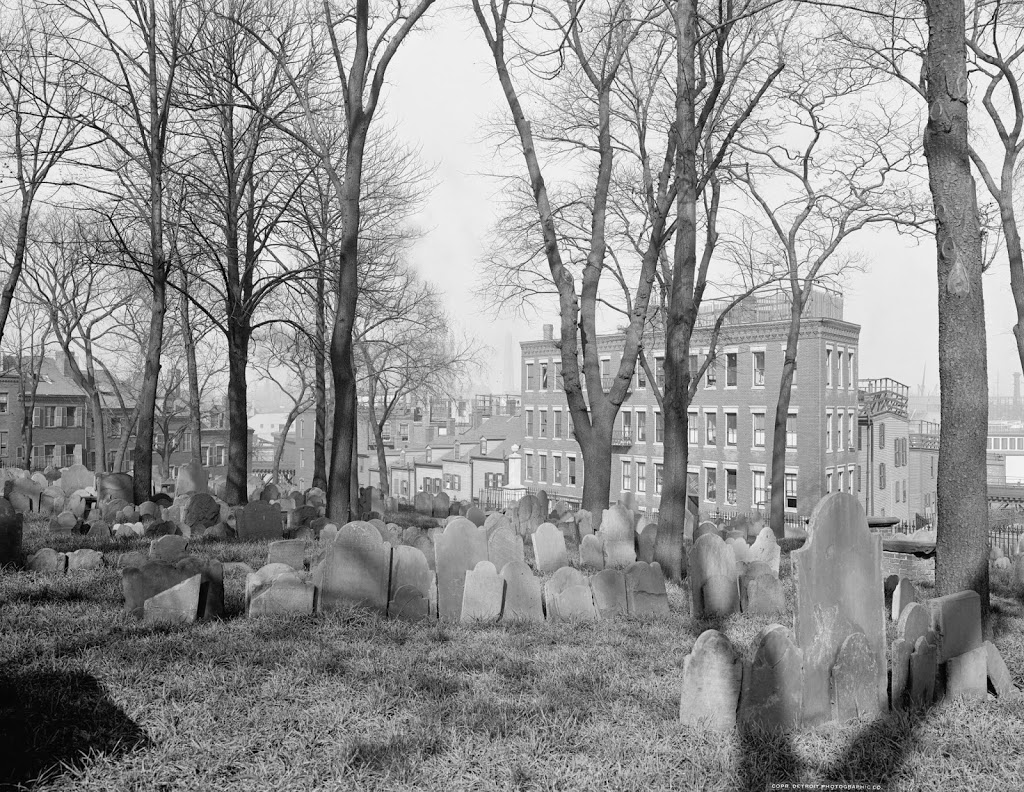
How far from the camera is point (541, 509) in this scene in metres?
14.3

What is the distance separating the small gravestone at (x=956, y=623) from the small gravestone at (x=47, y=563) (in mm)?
7649

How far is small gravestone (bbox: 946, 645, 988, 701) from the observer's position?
5.62 metres

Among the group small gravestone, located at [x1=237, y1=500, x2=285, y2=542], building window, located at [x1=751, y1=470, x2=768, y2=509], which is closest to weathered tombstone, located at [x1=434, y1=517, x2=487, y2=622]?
small gravestone, located at [x1=237, y1=500, x2=285, y2=542]

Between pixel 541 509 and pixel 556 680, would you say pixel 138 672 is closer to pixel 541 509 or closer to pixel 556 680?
pixel 556 680

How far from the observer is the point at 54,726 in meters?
4.38

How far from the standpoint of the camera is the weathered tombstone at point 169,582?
6543 mm

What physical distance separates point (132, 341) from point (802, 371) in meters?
27.6

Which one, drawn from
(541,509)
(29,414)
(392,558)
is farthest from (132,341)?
(392,558)

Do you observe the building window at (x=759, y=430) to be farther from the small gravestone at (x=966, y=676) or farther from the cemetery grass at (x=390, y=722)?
the small gravestone at (x=966, y=676)

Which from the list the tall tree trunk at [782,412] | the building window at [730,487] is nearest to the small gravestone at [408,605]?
the tall tree trunk at [782,412]

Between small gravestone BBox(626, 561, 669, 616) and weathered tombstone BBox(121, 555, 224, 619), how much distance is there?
354cm

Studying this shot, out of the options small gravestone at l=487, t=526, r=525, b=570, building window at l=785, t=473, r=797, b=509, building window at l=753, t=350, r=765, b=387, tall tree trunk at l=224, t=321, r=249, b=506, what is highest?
building window at l=753, t=350, r=765, b=387

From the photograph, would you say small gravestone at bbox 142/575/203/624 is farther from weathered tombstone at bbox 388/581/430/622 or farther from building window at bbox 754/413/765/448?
building window at bbox 754/413/765/448

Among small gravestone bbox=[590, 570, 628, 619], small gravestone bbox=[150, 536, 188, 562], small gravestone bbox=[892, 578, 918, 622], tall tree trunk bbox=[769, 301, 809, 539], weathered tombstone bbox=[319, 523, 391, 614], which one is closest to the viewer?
weathered tombstone bbox=[319, 523, 391, 614]
